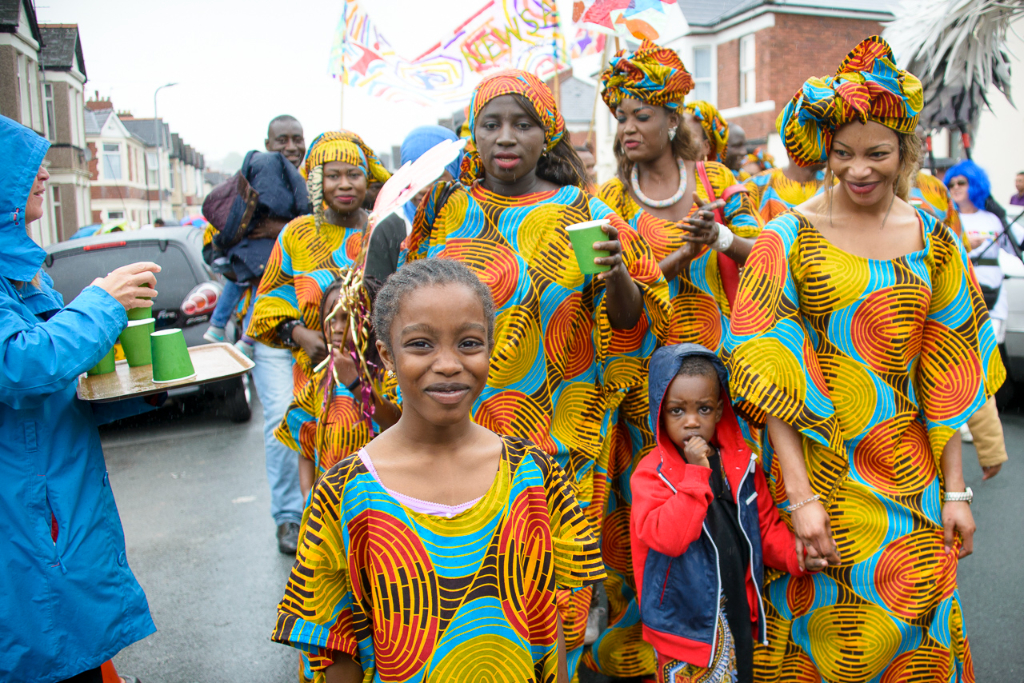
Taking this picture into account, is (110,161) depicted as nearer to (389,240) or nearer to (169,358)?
(389,240)

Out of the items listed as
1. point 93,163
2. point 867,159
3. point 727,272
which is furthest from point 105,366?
point 867,159

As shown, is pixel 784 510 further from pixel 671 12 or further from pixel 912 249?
pixel 671 12

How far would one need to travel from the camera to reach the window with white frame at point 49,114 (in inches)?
130

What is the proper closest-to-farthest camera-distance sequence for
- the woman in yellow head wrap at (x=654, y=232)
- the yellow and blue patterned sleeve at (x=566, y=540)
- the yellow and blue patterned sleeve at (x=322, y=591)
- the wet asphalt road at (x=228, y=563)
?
1. the yellow and blue patterned sleeve at (x=322, y=591)
2. the yellow and blue patterned sleeve at (x=566, y=540)
3. the woman in yellow head wrap at (x=654, y=232)
4. the wet asphalt road at (x=228, y=563)

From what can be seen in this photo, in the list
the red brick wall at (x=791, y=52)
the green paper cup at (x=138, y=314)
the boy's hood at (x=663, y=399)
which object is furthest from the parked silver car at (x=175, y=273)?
the red brick wall at (x=791, y=52)

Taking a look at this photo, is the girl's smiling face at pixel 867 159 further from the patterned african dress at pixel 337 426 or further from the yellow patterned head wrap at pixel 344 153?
the yellow patterned head wrap at pixel 344 153

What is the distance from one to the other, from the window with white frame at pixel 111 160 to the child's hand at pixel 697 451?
305 centimetres

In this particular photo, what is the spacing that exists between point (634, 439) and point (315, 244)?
2.09 m

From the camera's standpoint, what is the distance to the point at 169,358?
8.85ft

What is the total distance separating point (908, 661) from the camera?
262 centimetres

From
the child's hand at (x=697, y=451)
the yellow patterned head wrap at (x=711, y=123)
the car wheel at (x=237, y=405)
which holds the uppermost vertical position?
the yellow patterned head wrap at (x=711, y=123)

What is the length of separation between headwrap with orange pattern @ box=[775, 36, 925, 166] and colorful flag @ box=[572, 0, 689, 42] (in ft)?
6.13

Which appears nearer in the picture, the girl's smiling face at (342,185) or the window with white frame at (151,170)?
the window with white frame at (151,170)

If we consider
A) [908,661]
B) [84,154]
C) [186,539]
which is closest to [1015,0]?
[908,661]
